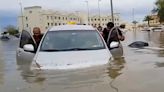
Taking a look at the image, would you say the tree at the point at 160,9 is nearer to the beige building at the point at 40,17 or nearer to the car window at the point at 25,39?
the beige building at the point at 40,17

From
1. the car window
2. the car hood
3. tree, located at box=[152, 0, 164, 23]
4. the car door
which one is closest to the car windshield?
the car hood

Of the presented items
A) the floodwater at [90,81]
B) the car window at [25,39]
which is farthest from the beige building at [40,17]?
the floodwater at [90,81]

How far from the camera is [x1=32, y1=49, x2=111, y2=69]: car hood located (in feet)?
26.9

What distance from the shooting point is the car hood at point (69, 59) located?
26.9 feet

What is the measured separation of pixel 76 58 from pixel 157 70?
5.89 ft

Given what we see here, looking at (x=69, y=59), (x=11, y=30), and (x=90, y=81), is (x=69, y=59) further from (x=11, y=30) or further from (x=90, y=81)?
(x=11, y=30)

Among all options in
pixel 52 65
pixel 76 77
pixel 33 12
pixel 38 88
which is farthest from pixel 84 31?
pixel 33 12

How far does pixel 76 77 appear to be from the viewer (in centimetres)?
751

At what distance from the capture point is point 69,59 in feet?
27.3

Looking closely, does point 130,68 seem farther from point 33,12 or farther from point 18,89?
point 33,12

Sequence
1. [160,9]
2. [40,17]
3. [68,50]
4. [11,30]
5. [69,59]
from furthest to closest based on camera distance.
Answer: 1. [11,30]
2. [40,17]
3. [160,9]
4. [68,50]
5. [69,59]

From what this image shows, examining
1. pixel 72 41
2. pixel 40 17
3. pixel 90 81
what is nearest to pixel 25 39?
pixel 72 41

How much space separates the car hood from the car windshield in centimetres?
37

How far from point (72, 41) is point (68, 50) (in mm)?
645
